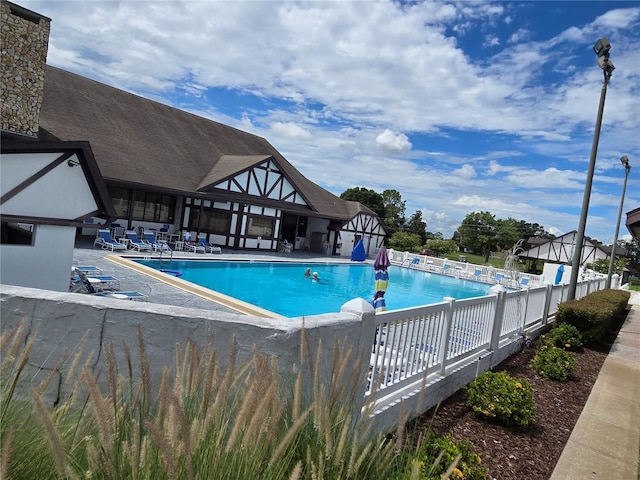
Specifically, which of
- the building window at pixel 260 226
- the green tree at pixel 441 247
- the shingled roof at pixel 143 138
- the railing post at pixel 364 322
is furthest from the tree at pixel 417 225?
the railing post at pixel 364 322

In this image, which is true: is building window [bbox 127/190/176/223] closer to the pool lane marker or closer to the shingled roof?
the shingled roof

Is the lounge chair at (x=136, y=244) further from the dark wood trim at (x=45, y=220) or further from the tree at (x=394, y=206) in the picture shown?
the tree at (x=394, y=206)

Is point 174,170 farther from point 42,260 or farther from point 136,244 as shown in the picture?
point 42,260

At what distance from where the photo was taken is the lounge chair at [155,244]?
1889 centimetres

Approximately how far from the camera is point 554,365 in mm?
7227

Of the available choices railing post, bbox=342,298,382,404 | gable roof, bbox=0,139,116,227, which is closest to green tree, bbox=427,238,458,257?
gable roof, bbox=0,139,116,227

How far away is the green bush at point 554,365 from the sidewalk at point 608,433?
461mm

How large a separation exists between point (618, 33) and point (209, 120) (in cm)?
2565

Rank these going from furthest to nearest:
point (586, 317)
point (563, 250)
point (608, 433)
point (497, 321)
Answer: point (563, 250) → point (586, 317) → point (497, 321) → point (608, 433)

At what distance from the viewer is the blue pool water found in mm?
15445

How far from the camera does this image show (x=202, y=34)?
1108 cm

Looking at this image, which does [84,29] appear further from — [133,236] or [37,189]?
[133,236]

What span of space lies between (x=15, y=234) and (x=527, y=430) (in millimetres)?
10306

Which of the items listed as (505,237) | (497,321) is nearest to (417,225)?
(505,237)
